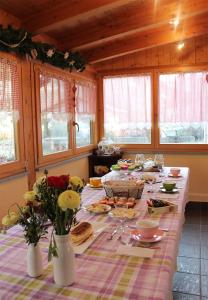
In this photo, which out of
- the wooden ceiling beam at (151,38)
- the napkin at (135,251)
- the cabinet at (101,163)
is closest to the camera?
the napkin at (135,251)

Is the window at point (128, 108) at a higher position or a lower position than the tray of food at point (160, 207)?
higher

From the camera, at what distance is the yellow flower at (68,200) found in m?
0.99

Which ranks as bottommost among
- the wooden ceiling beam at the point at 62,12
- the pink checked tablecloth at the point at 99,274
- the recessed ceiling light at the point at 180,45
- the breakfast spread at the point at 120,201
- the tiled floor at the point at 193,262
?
the tiled floor at the point at 193,262

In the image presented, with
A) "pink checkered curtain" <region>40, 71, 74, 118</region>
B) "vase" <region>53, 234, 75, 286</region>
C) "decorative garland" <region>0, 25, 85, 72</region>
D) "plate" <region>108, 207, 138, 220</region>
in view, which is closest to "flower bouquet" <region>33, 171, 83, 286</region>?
"vase" <region>53, 234, 75, 286</region>

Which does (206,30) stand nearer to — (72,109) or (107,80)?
(107,80)

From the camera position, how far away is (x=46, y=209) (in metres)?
1.08

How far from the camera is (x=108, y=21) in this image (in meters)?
3.55

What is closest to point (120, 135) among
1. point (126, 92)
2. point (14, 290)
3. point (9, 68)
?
point (126, 92)

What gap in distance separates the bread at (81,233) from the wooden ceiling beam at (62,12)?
2.13 metres

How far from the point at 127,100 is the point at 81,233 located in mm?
3758

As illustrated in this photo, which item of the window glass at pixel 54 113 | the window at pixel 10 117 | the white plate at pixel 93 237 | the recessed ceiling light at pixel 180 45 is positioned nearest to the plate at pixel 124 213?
the white plate at pixel 93 237

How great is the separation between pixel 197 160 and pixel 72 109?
Answer: 2166 mm

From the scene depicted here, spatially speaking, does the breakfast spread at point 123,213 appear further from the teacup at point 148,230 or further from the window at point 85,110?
the window at point 85,110

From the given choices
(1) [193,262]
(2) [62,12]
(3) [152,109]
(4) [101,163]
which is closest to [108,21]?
(2) [62,12]
